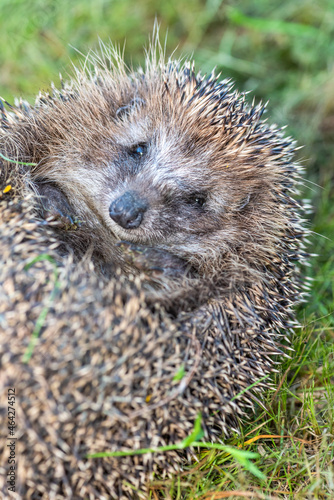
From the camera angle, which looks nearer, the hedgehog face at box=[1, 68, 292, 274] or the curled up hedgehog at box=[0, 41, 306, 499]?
the curled up hedgehog at box=[0, 41, 306, 499]

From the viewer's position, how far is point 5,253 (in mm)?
2197

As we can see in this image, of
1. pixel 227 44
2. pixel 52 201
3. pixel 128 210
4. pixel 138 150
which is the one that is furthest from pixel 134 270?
pixel 227 44

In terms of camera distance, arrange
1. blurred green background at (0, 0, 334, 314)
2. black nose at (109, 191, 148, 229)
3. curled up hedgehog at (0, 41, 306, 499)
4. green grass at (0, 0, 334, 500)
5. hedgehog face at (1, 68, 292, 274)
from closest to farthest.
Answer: curled up hedgehog at (0, 41, 306, 499)
black nose at (109, 191, 148, 229)
hedgehog face at (1, 68, 292, 274)
green grass at (0, 0, 334, 500)
blurred green background at (0, 0, 334, 314)

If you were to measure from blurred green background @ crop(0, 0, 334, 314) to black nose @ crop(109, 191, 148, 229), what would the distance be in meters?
1.82

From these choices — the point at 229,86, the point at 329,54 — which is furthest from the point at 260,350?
the point at 329,54

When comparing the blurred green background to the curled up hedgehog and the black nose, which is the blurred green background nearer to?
the curled up hedgehog

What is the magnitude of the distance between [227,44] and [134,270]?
292cm

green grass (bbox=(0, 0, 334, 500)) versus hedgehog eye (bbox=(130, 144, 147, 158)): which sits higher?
green grass (bbox=(0, 0, 334, 500))

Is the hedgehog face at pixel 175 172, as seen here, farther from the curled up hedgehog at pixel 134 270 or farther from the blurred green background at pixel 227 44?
the blurred green background at pixel 227 44

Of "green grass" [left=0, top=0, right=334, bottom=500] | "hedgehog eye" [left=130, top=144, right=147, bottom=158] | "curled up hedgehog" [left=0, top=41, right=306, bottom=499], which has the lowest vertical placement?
"curled up hedgehog" [left=0, top=41, right=306, bottom=499]

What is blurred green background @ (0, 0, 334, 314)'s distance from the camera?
429 centimetres

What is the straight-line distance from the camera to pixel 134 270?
8.83 feet

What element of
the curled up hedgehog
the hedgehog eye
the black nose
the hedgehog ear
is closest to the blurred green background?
the curled up hedgehog

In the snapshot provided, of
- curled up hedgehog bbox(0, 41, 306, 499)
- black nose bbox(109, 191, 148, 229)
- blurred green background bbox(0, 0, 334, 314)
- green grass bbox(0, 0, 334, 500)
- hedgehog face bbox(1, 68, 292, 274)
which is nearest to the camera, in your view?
curled up hedgehog bbox(0, 41, 306, 499)
